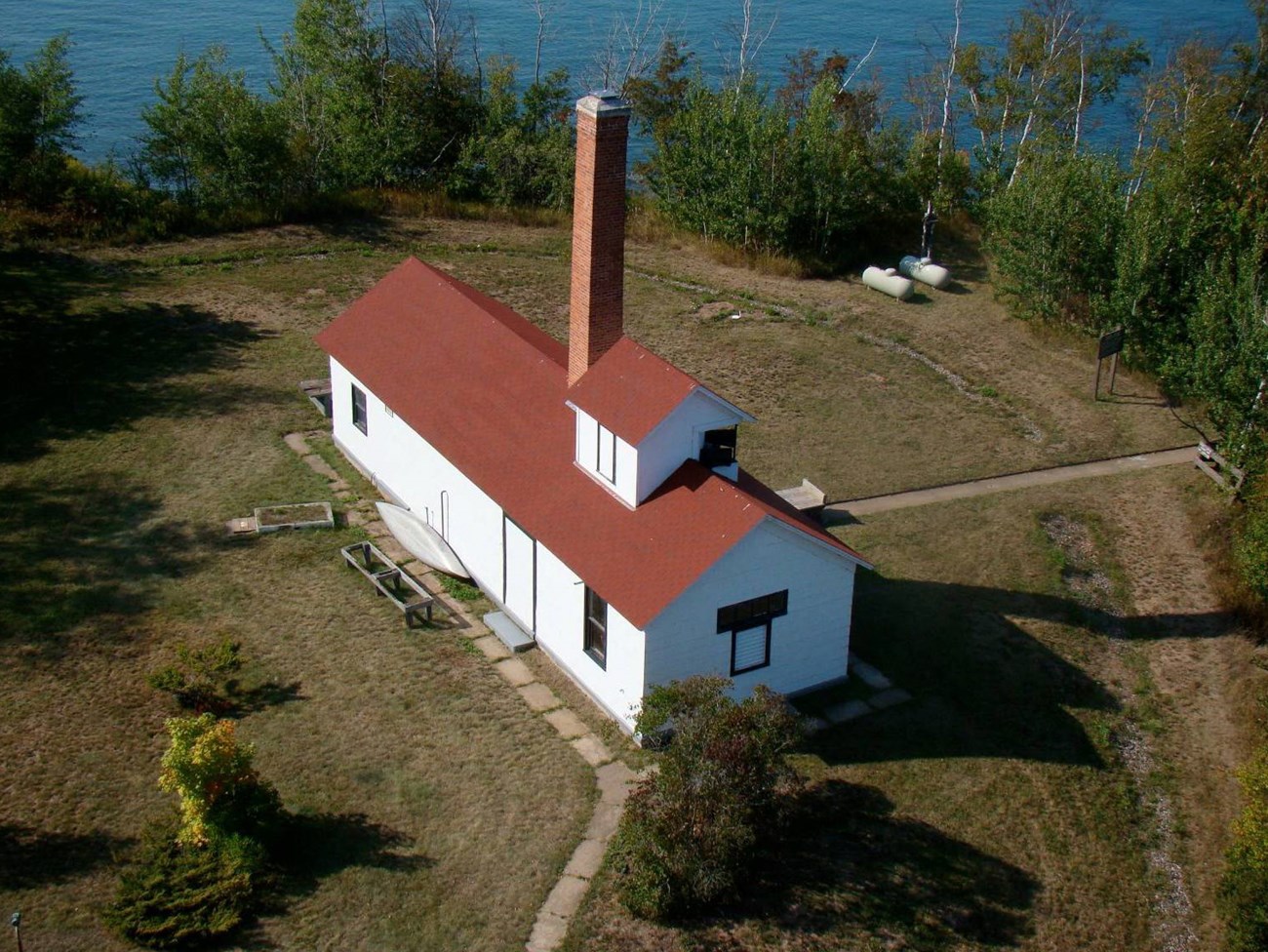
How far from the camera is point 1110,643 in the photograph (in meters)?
24.9

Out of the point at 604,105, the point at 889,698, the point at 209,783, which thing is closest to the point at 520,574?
the point at 889,698

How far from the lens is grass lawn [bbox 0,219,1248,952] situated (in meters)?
18.3

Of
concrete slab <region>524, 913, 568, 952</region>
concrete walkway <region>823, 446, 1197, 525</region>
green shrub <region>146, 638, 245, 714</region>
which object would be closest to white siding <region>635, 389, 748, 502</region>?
concrete walkway <region>823, 446, 1197, 525</region>

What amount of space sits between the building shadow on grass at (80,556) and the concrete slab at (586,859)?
1020cm

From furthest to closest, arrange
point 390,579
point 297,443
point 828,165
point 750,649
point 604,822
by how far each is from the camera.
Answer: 1. point 828,165
2. point 297,443
3. point 390,579
4. point 750,649
5. point 604,822

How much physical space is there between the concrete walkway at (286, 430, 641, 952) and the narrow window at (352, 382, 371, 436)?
1.42 meters

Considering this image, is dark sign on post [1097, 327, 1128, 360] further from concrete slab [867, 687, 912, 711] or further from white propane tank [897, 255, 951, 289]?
concrete slab [867, 687, 912, 711]

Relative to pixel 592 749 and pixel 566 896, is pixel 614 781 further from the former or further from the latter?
pixel 566 896

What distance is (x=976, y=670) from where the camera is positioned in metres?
23.6

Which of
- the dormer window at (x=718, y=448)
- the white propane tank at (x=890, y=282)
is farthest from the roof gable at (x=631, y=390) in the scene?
the white propane tank at (x=890, y=282)

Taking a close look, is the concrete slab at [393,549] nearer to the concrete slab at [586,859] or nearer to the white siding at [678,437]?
the white siding at [678,437]

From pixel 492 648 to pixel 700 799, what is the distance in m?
7.45

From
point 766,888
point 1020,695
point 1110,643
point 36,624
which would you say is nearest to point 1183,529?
point 1110,643

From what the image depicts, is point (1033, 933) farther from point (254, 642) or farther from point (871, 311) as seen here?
point (871, 311)
